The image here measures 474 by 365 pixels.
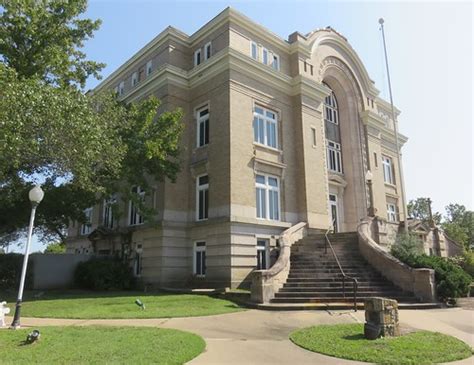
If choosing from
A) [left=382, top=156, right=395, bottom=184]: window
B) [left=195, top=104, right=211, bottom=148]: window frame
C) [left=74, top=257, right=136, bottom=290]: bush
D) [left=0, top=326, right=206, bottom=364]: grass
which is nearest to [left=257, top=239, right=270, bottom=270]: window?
[left=195, top=104, right=211, bottom=148]: window frame

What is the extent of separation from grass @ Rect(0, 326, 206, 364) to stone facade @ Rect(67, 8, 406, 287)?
9.74 metres

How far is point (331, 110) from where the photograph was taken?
29734mm

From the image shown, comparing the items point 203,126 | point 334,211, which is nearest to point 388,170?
point 334,211

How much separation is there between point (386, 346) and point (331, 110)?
24169 mm

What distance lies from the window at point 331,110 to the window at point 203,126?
1026cm

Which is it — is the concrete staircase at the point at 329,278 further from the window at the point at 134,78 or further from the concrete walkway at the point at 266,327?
the window at the point at 134,78

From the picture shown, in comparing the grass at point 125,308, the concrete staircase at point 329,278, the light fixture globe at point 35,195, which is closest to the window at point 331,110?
the concrete staircase at point 329,278

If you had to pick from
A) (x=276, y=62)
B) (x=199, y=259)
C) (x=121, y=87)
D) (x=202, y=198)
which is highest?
(x=121, y=87)

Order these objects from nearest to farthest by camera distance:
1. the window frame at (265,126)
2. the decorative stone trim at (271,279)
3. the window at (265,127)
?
the decorative stone trim at (271,279), the window frame at (265,126), the window at (265,127)

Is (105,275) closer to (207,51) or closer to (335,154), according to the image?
(207,51)

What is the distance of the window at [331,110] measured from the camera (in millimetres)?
29183

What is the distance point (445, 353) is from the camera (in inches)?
285

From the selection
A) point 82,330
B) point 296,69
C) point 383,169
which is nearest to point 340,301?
point 82,330

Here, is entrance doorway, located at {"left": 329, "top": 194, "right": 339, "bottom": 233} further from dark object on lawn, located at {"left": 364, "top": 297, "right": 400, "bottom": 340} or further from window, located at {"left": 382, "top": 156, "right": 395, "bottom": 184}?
dark object on lawn, located at {"left": 364, "top": 297, "right": 400, "bottom": 340}
